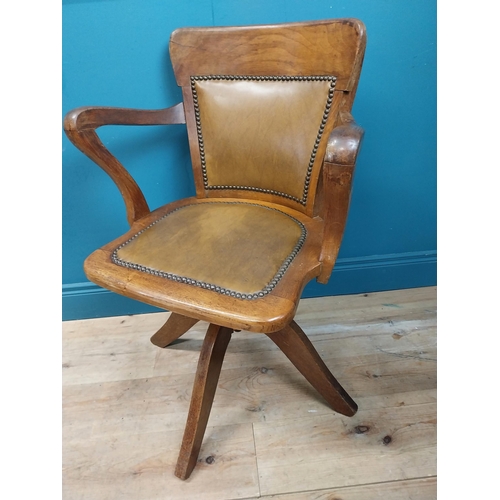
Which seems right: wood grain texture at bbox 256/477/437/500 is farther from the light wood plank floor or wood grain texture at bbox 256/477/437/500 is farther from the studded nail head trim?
the studded nail head trim

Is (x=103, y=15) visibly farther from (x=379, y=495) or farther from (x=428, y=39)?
(x=379, y=495)

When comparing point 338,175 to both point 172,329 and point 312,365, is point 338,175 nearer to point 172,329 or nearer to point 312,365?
point 312,365

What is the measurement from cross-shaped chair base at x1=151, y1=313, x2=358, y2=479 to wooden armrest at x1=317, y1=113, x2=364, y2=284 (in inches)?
12.9

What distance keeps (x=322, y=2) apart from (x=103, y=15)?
0.60 m

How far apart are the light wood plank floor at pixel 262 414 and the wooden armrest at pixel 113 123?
54cm

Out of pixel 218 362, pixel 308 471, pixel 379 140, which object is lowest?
pixel 308 471

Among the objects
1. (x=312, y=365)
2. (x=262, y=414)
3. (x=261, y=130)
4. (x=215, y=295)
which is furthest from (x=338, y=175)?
(x=262, y=414)

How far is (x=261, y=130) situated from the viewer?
3.39ft

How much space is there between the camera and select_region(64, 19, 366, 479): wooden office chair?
76cm

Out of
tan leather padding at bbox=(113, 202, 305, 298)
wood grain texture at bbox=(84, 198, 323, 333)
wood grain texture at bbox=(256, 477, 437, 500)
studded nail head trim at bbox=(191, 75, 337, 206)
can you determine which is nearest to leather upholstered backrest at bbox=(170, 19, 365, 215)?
studded nail head trim at bbox=(191, 75, 337, 206)

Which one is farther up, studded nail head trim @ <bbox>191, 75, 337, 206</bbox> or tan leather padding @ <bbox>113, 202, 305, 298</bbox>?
studded nail head trim @ <bbox>191, 75, 337, 206</bbox>

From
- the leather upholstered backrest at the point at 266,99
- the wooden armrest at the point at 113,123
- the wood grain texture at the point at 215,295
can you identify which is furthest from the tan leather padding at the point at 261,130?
the wood grain texture at the point at 215,295

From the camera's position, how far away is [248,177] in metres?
1.09

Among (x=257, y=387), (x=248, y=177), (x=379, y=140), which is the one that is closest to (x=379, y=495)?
(x=257, y=387)
